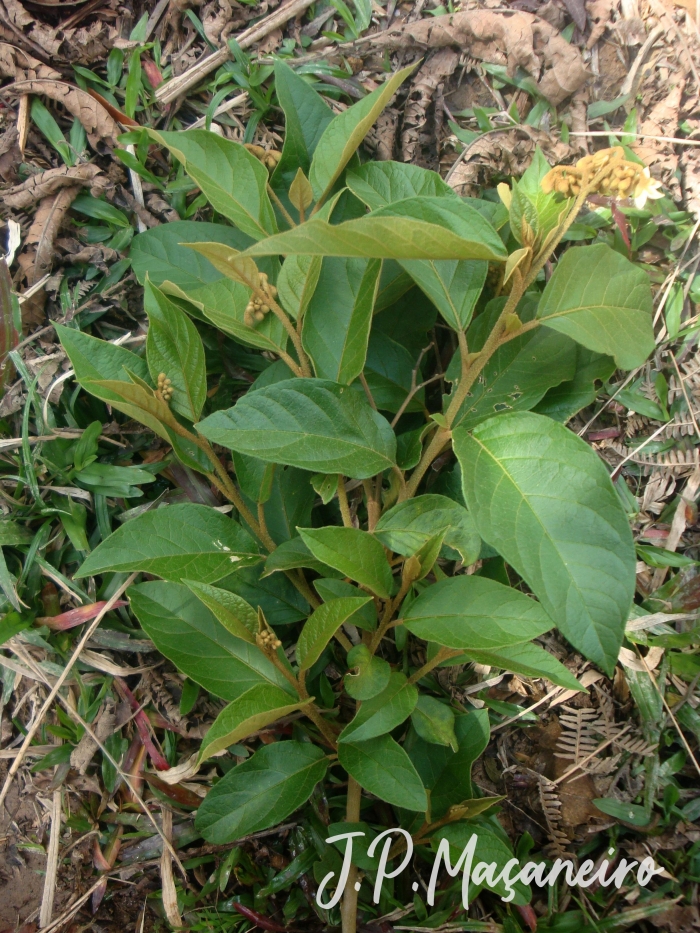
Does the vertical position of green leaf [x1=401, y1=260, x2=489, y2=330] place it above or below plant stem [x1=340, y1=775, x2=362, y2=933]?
above

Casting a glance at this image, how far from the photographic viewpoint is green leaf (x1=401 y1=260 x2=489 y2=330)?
3.87ft

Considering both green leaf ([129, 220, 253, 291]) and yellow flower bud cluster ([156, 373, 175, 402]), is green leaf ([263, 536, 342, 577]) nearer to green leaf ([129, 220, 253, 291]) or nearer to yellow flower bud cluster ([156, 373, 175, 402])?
yellow flower bud cluster ([156, 373, 175, 402])

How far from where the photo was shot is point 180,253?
4.82 ft

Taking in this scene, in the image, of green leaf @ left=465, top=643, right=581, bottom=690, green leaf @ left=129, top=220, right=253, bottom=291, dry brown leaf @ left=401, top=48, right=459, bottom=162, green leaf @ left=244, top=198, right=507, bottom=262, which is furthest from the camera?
dry brown leaf @ left=401, top=48, right=459, bottom=162

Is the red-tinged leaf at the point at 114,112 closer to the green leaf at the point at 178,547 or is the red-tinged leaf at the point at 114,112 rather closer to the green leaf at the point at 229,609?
the green leaf at the point at 178,547

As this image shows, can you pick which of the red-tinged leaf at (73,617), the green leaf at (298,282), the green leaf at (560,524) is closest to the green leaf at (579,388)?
the green leaf at (560,524)

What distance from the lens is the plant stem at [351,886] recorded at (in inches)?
51.6

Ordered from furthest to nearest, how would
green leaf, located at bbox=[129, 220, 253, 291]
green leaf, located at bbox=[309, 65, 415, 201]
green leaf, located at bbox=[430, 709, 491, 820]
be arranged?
green leaf, located at bbox=[129, 220, 253, 291]
green leaf, located at bbox=[430, 709, 491, 820]
green leaf, located at bbox=[309, 65, 415, 201]

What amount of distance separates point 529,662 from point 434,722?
250 millimetres

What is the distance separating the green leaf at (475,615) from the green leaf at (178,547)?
13.8 inches

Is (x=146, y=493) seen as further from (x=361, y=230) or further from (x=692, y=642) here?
(x=692, y=642)

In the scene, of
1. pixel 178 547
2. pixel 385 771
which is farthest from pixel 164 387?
pixel 385 771

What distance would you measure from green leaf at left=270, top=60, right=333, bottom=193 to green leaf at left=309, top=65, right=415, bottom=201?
0.13 metres

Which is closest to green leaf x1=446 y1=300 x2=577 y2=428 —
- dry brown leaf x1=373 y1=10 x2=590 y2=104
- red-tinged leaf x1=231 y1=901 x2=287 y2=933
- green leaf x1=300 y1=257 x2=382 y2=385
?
green leaf x1=300 y1=257 x2=382 y2=385
